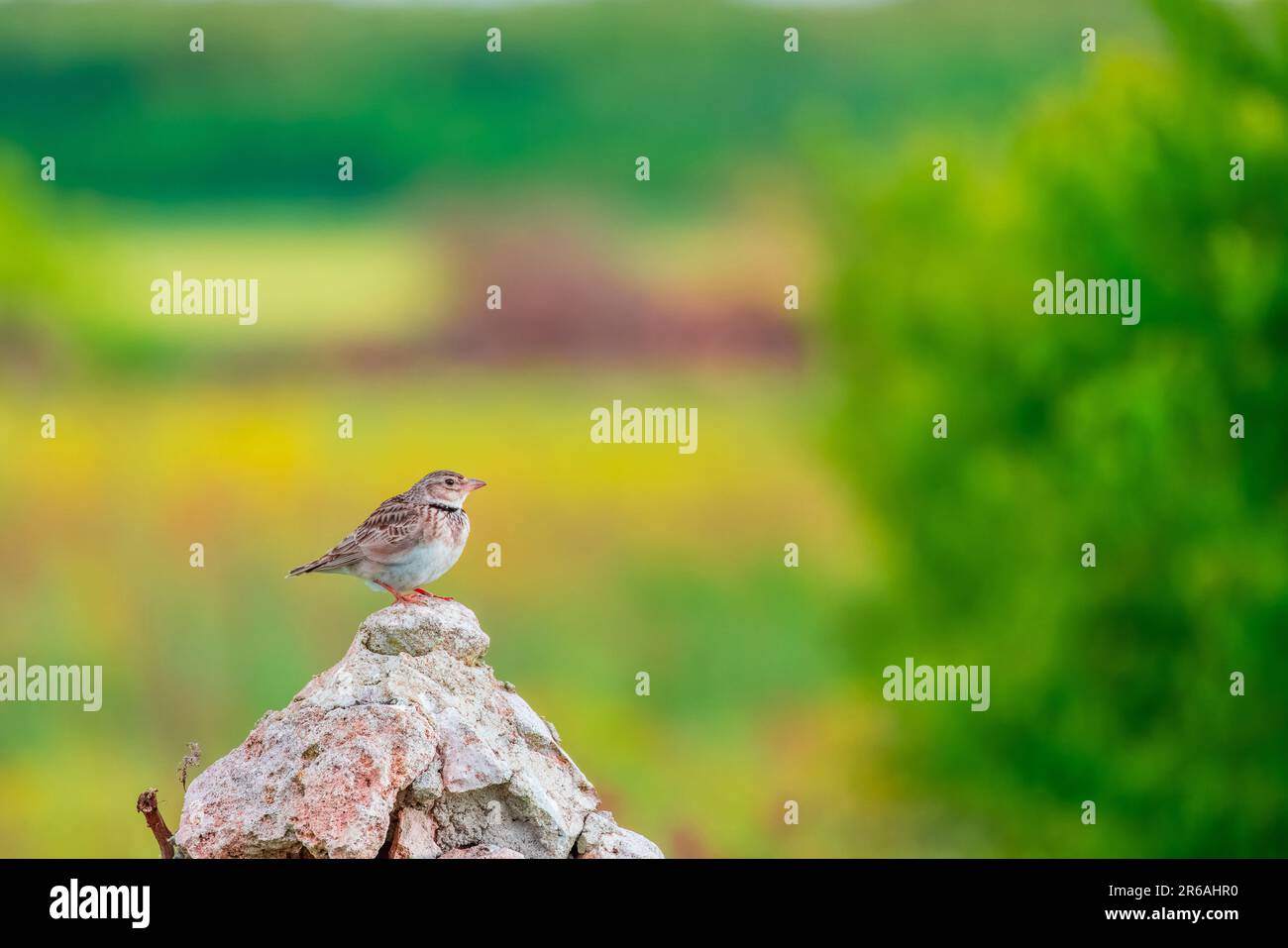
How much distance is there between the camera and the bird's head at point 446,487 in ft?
19.9

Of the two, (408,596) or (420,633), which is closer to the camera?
(420,633)

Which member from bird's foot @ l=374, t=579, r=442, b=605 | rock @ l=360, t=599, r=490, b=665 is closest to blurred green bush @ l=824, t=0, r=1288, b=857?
bird's foot @ l=374, t=579, r=442, b=605

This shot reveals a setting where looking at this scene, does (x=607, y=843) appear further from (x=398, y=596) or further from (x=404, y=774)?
(x=398, y=596)

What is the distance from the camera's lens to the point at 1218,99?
48.5ft

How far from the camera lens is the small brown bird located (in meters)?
5.98

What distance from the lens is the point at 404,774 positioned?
524cm

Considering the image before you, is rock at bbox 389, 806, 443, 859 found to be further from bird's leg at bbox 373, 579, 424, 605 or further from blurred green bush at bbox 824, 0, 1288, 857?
blurred green bush at bbox 824, 0, 1288, 857

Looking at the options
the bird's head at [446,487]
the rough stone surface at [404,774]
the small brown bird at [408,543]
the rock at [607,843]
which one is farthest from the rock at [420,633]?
the rock at [607,843]

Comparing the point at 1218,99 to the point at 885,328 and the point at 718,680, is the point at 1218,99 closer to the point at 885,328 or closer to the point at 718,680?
the point at 885,328

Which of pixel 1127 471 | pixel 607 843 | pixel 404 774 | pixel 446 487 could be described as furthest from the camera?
pixel 1127 471

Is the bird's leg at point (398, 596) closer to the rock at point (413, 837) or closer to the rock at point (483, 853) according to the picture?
the rock at point (413, 837)

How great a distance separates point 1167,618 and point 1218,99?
16.2ft

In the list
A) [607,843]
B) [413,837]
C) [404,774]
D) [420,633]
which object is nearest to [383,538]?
[420,633]

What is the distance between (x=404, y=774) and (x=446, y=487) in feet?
4.23
